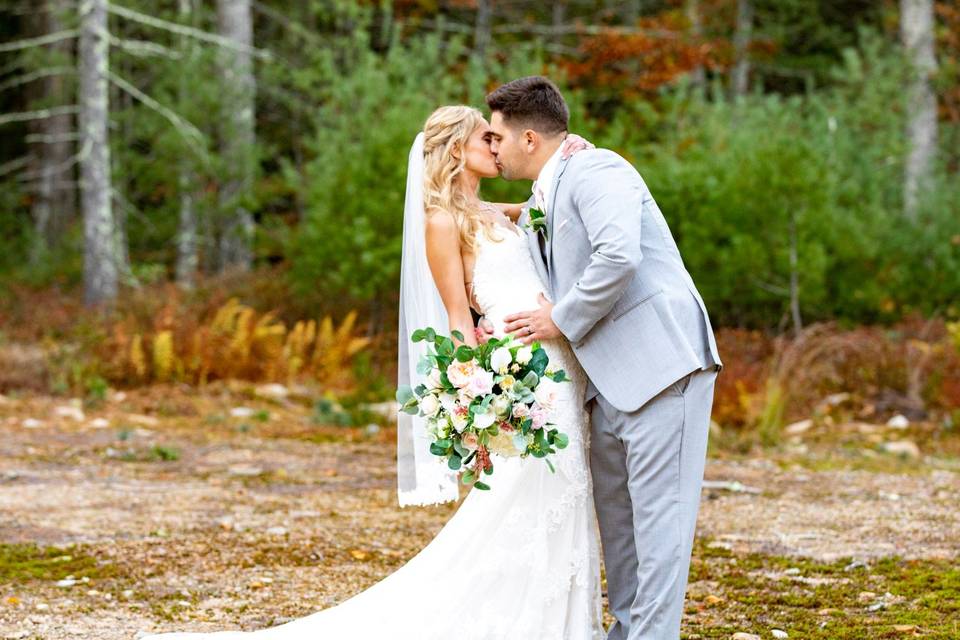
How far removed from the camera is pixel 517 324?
421 centimetres

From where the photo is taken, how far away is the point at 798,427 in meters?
10.8

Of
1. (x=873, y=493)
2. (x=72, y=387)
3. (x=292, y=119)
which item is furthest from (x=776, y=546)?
(x=292, y=119)

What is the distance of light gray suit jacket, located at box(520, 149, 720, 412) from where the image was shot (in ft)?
12.9

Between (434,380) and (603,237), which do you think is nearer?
(603,237)

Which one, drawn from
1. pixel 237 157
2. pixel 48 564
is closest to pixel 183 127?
pixel 237 157

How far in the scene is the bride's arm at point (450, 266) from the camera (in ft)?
14.9

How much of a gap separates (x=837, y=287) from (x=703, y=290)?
1.62 m

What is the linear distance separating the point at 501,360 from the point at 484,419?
194 mm

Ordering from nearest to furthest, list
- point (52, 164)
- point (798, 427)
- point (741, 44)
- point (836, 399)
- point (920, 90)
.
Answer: point (798, 427)
point (836, 399)
point (920, 90)
point (741, 44)
point (52, 164)

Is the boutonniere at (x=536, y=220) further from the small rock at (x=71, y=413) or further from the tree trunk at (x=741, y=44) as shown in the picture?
the tree trunk at (x=741, y=44)

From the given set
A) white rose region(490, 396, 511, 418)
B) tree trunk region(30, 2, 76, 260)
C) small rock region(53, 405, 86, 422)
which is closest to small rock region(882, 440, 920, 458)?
white rose region(490, 396, 511, 418)

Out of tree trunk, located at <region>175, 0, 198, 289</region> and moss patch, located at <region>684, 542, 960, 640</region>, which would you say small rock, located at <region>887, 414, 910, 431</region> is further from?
tree trunk, located at <region>175, 0, 198, 289</region>

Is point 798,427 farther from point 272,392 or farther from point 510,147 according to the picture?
point 510,147

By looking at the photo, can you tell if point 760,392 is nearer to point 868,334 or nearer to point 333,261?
point 868,334
